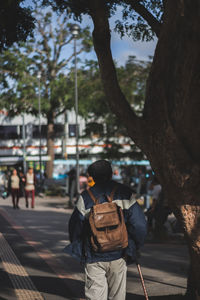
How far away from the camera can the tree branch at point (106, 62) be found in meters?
6.12

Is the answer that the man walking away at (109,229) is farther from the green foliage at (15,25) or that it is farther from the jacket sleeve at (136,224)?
the green foliage at (15,25)

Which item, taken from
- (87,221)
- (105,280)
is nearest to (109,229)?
(87,221)

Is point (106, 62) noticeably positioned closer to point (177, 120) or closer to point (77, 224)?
point (177, 120)

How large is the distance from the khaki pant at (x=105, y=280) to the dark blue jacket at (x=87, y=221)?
0.27 ft

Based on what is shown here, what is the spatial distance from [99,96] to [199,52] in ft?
79.0

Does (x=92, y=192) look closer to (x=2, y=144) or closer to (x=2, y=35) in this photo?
(x=2, y=35)

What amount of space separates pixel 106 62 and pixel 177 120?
1.35 m

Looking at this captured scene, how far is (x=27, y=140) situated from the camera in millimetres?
62500

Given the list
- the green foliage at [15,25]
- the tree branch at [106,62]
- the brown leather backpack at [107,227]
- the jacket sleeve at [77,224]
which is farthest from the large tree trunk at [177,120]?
the green foliage at [15,25]

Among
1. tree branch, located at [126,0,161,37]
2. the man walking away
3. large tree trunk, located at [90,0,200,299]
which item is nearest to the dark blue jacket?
the man walking away

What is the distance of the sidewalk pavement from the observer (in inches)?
267

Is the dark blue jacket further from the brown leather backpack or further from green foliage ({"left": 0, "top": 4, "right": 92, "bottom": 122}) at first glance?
green foliage ({"left": 0, "top": 4, "right": 92, "bottom": 122})

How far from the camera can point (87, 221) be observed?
4.64m

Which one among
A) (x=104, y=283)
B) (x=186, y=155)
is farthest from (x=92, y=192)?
(x=186, y=155)
